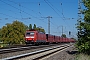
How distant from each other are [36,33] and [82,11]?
80.5ft

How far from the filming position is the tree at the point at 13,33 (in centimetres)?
8382

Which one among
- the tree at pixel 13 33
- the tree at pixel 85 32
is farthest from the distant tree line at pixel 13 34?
the tree at pixel 85 32

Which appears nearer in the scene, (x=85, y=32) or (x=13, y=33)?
(x=85, y=32)

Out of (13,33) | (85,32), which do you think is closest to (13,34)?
(13,33)

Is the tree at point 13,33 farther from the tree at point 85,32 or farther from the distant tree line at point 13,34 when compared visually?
the tree at point 85,32

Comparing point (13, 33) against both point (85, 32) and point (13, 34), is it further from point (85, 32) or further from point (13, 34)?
point (85, 32)

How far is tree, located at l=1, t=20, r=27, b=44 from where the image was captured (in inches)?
3300

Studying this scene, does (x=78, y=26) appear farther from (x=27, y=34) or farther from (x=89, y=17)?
(x=27, y=34)

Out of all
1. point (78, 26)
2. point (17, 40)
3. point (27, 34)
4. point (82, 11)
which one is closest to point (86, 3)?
point (82, 11)

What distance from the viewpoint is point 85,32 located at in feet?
70.2

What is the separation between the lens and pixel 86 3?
20.7 metres

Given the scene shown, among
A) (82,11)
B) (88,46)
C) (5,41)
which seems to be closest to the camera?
(88,46)

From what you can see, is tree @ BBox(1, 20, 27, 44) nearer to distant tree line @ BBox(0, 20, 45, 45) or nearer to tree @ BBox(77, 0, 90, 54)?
distant tree line @ BBox(0, 20, 45, 45)

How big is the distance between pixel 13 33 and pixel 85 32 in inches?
2647
